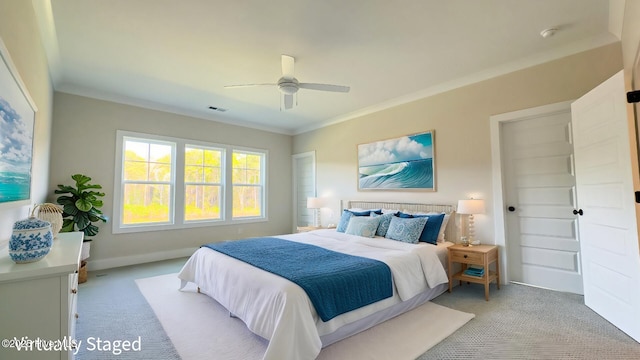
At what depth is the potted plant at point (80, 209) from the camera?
374cm

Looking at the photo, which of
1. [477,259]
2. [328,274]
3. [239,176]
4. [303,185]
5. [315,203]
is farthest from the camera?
[303,185]

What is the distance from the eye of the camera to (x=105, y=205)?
14.5 feet

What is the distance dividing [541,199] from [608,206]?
87 cm

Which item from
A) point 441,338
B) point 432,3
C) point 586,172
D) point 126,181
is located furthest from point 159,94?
point 586,172

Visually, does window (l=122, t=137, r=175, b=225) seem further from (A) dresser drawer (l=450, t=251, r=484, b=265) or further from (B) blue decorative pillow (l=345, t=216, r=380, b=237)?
(A) dresser drawer (l=450, t=251, r=484, b=265)

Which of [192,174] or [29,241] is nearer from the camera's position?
[29,241]

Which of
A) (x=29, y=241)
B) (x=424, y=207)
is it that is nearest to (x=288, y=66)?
(x=29, y=241)

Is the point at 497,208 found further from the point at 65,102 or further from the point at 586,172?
the point at 65,102

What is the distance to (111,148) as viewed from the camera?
449 cm

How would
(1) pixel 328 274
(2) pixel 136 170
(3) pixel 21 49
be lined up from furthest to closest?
1. (2) pixel 136 170
2. (1) pixel 328 274
3. (3) pixel 21 49

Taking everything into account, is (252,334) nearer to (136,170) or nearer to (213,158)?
(136,170)

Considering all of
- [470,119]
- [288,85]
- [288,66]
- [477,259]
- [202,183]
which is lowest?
[477,259]

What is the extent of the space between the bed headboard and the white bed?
27mm

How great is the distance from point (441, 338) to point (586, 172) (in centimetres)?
218
